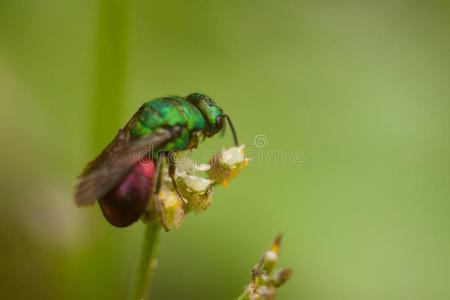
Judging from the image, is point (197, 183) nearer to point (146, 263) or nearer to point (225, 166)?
point (225, 166)

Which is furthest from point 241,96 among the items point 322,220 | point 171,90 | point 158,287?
point 158,287

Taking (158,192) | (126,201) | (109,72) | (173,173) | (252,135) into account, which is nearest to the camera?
(126,201)

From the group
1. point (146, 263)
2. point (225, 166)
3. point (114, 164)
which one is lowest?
point (146, 263)

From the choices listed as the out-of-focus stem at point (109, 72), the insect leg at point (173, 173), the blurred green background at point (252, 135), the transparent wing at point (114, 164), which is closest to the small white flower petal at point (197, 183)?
the insect leg at point (173, 173)

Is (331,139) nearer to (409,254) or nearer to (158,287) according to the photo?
(409,254)

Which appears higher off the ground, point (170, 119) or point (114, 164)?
point (170, 119)

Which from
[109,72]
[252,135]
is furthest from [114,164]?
[252,135]

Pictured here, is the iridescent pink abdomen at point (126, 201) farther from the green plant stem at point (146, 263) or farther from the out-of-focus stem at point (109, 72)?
the out-of-focus stem at point (109, 72)

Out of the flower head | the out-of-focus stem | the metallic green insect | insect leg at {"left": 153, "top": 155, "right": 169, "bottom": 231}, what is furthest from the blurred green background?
insect leg at {"left": 153, "top": 155, "right": 169, "bottom": 231}
